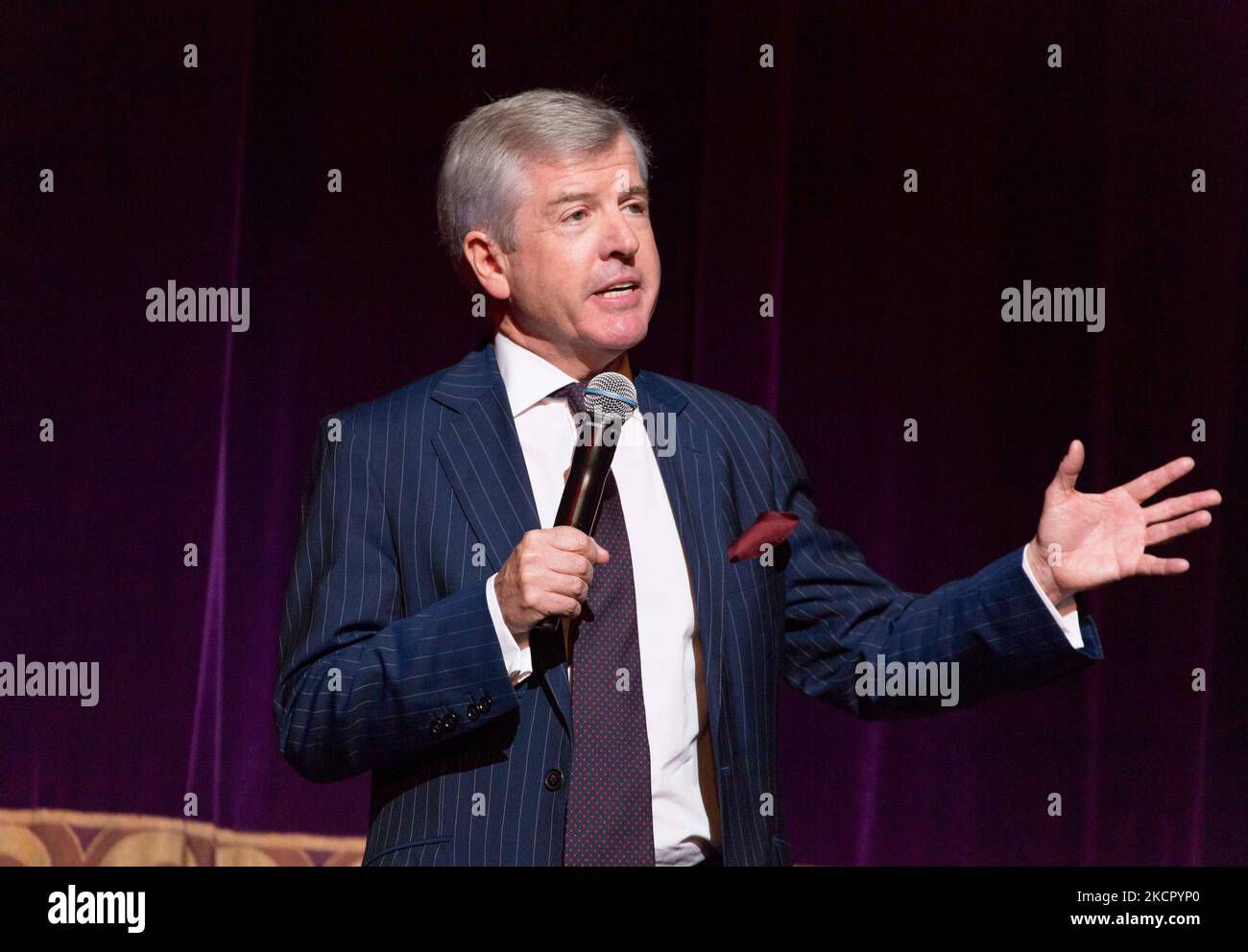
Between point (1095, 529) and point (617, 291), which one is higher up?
point (617, 291)

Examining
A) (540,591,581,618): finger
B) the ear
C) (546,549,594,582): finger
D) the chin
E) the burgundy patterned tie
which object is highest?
the ear

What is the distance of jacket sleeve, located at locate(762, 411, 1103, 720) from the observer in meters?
1.75

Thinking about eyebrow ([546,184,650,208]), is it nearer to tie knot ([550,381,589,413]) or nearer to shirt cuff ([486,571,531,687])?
tie knot ([550,381,589,413])

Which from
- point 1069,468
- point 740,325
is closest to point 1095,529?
point 1069,468

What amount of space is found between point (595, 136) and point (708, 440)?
0.43 metres

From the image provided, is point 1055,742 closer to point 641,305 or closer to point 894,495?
point 894,495

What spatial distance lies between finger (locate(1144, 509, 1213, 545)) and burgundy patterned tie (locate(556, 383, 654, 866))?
0.62 meters

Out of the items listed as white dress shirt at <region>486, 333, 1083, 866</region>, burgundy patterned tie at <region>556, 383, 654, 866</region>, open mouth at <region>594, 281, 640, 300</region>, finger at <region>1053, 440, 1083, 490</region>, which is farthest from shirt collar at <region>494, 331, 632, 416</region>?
finger at <region>1053, 440, 1083, 490</region>

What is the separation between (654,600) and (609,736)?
0.64ft

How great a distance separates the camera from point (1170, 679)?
3098 millimetres

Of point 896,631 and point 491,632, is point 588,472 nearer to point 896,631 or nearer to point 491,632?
point 491,632

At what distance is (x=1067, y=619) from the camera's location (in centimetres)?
174

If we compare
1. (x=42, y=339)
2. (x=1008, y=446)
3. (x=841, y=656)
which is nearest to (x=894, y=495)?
(x=1008, y=446)

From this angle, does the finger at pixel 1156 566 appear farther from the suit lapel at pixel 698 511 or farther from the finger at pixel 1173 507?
the suit lapel at pixel 698 511
